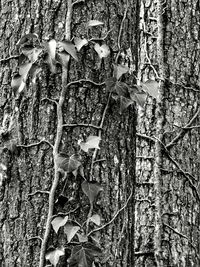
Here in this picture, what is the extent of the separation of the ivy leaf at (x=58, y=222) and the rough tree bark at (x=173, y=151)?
7.96ft

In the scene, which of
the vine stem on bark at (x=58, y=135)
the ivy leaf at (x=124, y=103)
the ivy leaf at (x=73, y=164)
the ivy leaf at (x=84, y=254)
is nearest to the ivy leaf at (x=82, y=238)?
the ivy leaf at (x=84, y=254)

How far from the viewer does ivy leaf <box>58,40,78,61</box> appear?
2072 millimetres

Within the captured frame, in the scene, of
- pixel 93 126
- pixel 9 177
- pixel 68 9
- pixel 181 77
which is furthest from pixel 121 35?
pixel 181 77

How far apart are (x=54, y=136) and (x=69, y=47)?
35 cm

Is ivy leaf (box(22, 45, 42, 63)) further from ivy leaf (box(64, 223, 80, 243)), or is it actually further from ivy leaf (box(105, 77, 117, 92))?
ivy leaf (box(64, 223, 80, 243))

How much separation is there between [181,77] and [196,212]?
113 cm

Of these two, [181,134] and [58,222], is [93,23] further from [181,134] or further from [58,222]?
[181,134]

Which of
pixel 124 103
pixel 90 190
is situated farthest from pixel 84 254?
pixel 124 103

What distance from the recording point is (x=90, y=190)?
2.06 metres

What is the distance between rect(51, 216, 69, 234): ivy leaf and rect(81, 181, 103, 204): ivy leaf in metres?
0.12

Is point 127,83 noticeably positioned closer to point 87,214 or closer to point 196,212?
point 87,214

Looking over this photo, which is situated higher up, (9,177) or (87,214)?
(9,177)

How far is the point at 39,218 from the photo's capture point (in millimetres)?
2068

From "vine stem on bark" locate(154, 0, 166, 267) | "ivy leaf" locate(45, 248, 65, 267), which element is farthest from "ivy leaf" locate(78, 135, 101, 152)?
"vine stem on bark" locate(154, 0, 166, 267)
